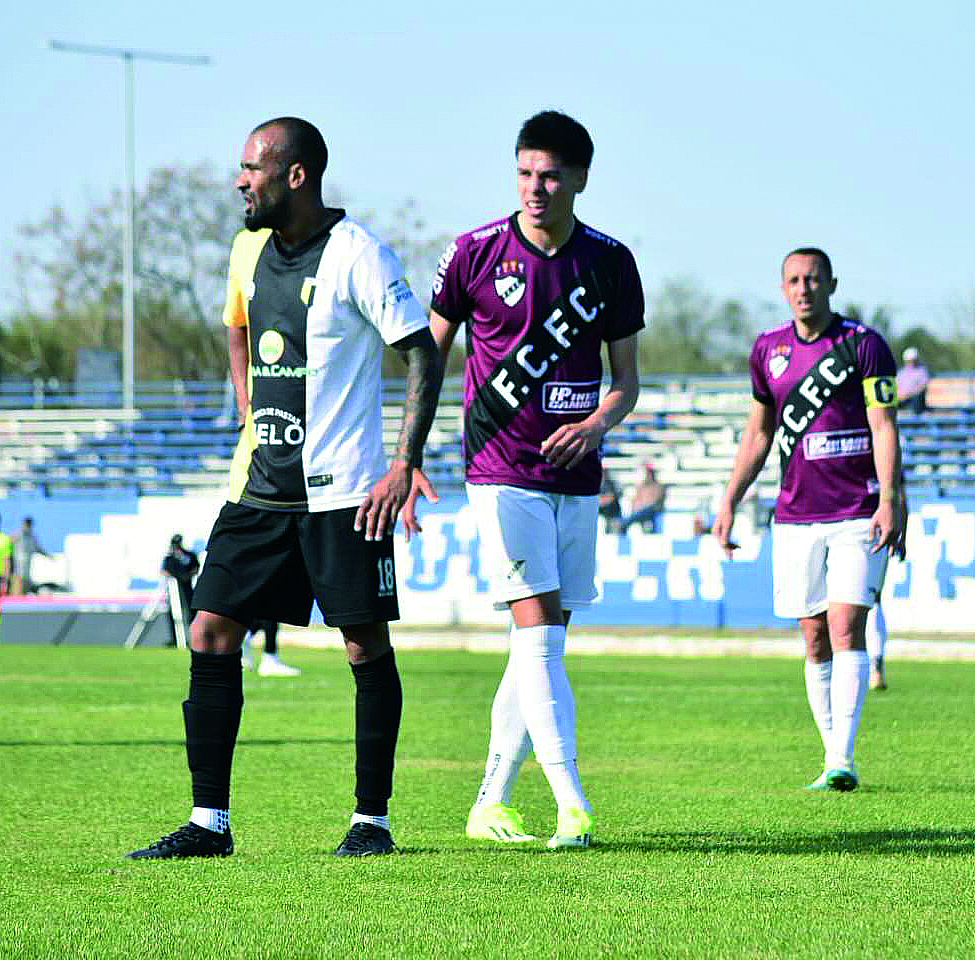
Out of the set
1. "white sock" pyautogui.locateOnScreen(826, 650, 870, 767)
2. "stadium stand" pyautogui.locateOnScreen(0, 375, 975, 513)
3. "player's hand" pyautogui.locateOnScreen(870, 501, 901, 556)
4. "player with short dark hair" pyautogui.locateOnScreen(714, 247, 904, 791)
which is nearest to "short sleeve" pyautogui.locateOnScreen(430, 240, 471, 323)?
"player with short dark hair" pyautogui.locateOnScreen(714, 247, 904, 791)

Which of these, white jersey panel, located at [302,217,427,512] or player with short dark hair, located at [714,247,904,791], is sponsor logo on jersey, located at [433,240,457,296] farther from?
player with short dark hair, located at [714,247,904,791]

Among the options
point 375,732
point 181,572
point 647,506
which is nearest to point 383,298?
point 375,732

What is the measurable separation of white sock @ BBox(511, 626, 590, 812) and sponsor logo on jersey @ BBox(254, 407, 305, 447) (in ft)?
3.61

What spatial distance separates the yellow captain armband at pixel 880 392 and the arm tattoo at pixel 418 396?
10.5 feet

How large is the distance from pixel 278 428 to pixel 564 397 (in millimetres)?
1069

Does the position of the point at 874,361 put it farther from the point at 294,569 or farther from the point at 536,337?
the point at 294,569

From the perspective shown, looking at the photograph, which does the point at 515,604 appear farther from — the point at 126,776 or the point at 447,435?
the point at 447,435

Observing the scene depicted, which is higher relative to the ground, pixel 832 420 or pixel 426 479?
pixel 832 420

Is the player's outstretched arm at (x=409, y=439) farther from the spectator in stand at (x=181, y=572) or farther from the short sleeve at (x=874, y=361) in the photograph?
the spectator in stand at (x=181, y=572)

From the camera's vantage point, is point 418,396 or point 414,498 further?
point 414,498

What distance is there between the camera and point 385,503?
20.5 ft

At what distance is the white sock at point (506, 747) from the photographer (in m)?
7.07

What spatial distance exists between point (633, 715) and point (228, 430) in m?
28.0

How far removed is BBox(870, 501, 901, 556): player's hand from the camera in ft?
28.8
